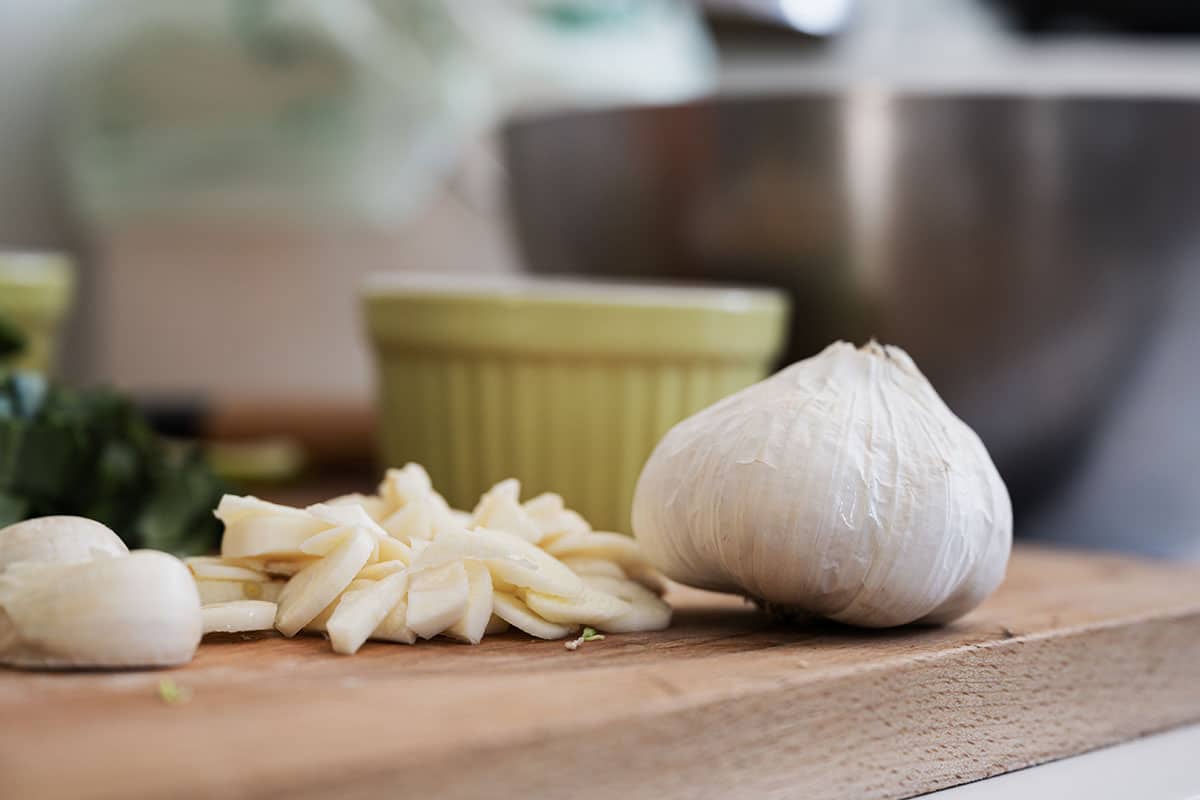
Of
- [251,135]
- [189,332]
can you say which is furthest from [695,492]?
[189,332]

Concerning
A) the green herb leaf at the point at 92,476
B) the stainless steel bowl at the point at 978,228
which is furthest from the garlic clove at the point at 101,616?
the stainless steel bowl at the point at 978,228

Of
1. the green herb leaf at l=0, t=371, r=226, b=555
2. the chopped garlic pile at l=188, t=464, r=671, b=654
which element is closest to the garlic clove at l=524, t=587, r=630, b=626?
the chopped garlic pile at l=188, t=464, r=671, b=654

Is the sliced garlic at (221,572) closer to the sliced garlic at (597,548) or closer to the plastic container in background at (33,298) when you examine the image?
the sliced garlic at (597,548)

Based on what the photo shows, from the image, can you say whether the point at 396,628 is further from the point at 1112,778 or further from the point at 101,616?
the point at 1112,778

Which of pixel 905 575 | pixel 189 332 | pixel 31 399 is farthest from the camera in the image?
pixel 189 332

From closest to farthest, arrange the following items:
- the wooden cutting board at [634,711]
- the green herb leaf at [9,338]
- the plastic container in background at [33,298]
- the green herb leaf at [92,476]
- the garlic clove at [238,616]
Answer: the wooden cutting board at [634,711]
the garlic clove at [238,616]
the green herb leaf at [92,476]
the green herb leaf at [9,338]
the plastic container in background at [33,298]

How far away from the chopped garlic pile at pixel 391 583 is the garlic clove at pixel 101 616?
0.05 metres

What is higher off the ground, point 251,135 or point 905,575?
point 251,135

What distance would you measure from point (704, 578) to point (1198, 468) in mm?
398

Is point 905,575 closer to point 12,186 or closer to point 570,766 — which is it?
point 570,766

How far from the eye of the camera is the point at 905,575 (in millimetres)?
408

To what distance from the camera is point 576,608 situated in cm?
41

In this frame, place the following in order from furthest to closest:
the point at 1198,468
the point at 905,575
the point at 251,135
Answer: the point at 251,135 → the point at 1198,468 → the point at 905,575

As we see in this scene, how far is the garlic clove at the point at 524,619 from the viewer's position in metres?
0.41
